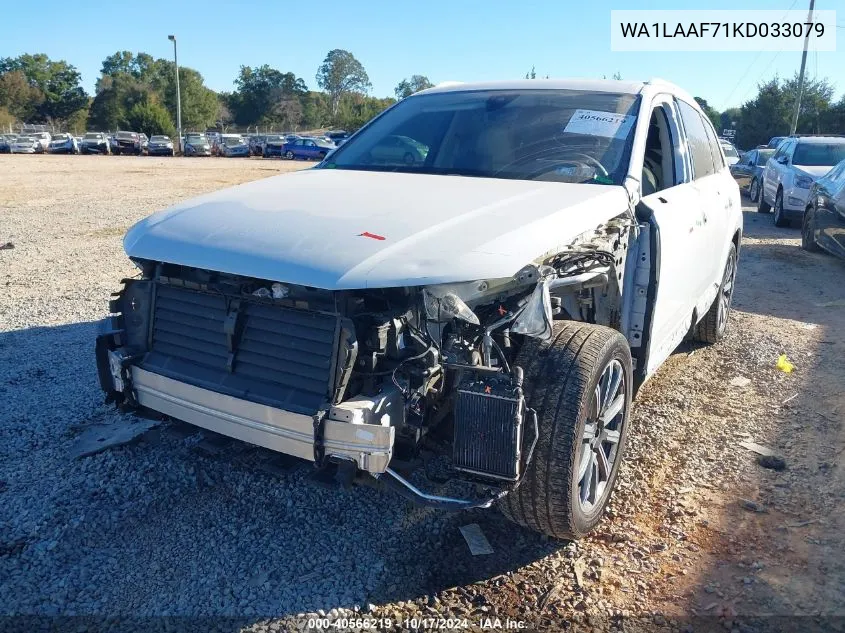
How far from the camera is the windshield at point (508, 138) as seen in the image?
378 cm

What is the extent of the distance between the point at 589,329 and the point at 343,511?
1.41 meters

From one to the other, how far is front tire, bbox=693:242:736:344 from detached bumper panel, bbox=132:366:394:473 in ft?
13.2

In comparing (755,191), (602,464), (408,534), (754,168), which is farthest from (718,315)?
(754,168)

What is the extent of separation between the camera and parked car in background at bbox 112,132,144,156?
46.5m

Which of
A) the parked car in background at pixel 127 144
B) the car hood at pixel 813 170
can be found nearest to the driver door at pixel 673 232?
the car hood at pixel 813 170

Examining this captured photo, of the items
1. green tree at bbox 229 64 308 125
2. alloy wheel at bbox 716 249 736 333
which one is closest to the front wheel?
alloy wheel at bbox 716 249 736 333

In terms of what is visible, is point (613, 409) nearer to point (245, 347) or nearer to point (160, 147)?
point (245, 347)

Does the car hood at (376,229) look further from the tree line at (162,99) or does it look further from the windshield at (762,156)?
the tree line at (162,99)

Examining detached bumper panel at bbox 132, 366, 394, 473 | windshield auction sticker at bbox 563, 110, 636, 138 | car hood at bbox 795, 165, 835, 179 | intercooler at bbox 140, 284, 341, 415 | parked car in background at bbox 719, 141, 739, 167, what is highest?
windshield auction sticker at bbox 563, 110, 636, 138

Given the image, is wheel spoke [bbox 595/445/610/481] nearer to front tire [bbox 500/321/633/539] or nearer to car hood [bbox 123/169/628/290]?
front tire [bbox 500/321/633/539]

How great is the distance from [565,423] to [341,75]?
117m

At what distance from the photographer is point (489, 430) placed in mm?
2467

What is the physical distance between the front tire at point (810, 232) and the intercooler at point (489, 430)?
9466 mm

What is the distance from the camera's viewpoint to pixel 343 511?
3309 millimetres
